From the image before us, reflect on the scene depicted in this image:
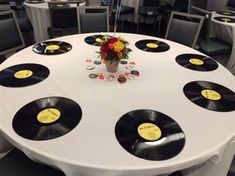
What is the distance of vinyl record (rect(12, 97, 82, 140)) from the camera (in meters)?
0.95

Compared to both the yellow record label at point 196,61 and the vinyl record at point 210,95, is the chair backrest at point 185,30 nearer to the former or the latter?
the yellow record label at point 196,61

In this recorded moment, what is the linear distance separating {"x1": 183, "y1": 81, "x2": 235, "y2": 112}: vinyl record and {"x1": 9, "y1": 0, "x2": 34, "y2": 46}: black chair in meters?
2.54

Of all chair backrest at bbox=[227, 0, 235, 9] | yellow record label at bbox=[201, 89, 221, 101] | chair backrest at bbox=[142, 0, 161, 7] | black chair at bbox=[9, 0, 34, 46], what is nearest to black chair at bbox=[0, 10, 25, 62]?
black chair at bbox=[9, 0, 34, 46]

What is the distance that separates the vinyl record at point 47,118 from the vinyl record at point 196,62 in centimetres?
86

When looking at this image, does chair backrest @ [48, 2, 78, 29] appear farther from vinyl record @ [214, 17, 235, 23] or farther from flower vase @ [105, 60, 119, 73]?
vinyl record @ [214, 17, 235, 23]

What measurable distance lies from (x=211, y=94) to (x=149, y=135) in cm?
51

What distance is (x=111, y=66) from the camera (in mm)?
1406

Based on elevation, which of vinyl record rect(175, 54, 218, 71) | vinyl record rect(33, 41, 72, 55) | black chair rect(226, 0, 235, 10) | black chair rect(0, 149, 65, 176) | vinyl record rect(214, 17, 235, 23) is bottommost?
black chair rect(0, 149, 65, 176)

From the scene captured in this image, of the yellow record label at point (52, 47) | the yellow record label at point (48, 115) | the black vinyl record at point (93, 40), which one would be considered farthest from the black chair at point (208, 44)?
the yellow record label at point (48, 115)

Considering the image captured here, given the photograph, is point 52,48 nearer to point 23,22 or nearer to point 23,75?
point 23,75

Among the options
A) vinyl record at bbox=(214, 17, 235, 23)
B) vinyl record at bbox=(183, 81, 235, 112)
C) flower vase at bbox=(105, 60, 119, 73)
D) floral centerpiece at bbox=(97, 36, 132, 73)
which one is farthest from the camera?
vinyl record at bbox=(214, 17, 235, 23)

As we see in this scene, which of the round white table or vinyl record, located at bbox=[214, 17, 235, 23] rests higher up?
vinyl record, located at bbox=[214, 17, 235, 23]

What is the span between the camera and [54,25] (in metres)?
2.68

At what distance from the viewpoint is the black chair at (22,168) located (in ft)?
3.48
